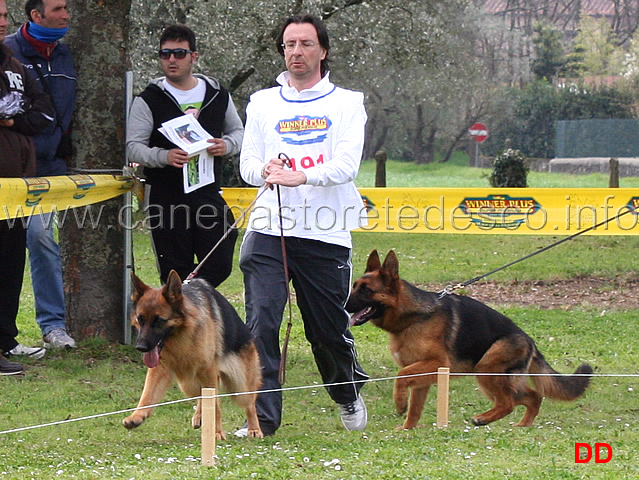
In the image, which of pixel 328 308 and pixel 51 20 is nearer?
pixel 328 308

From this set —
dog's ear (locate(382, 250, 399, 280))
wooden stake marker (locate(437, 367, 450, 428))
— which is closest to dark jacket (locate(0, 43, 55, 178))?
dog's ear (locate(382, 250, 399, 280))

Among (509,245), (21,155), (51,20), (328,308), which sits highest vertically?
(51,20)

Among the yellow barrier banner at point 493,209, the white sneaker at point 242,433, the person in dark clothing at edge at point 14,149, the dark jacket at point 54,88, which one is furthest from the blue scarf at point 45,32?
the yellow barrier banner at point 493,209

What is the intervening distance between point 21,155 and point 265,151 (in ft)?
7.78

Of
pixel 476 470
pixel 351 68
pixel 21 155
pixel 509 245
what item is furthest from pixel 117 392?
pixel 351 68

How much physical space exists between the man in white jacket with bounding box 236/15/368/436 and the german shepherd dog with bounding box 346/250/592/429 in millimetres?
770

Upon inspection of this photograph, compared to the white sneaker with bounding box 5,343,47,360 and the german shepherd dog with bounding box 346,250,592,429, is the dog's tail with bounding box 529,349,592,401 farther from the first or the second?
the white sneaker with bounding box 5,343,47,360

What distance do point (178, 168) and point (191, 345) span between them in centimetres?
215

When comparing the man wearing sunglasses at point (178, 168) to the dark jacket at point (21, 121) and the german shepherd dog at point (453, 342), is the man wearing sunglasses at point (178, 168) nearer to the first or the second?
the dark jacket at point (21, 121)

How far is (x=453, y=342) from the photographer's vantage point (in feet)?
21.3

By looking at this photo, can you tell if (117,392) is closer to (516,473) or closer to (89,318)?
Result: (89,318)

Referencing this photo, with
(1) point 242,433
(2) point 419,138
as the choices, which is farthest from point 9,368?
(2) point 419,138

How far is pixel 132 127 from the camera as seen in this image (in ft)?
24.0

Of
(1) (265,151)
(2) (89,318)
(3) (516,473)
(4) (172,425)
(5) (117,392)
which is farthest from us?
(2) (89,318)
